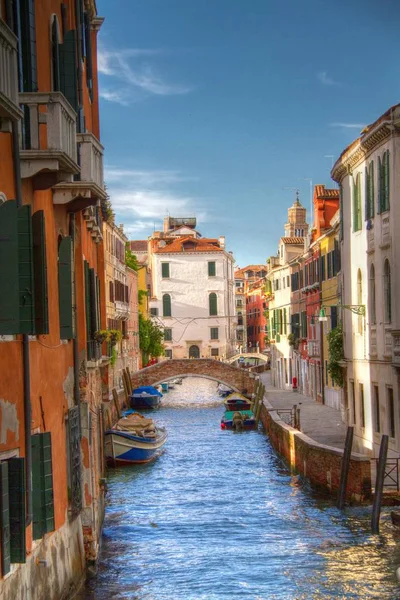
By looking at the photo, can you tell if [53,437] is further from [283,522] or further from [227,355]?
[227,355]

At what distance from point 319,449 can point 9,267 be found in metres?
15.9

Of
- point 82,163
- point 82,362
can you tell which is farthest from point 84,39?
point 82,362

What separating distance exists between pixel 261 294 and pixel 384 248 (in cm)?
7483

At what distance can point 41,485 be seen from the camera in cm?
943

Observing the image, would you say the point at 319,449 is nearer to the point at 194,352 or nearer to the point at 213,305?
the point at 194,352

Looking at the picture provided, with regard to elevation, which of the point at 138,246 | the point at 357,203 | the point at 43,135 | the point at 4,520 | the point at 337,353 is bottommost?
the point at 4,520

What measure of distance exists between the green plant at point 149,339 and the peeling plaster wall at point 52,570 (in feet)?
172

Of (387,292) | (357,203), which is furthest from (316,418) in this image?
(387,292)

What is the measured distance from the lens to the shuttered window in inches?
368

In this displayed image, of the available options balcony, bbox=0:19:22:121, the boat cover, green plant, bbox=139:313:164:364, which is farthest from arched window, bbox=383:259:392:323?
green plant, bbox=139:313:164:364

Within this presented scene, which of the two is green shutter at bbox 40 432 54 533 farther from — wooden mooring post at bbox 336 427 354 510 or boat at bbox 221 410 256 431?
boat at bbox 221 410 256 431

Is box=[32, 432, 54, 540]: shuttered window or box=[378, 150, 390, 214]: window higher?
box=[378, 150, 390, 214]: window

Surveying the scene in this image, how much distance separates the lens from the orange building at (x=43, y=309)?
8188 mm

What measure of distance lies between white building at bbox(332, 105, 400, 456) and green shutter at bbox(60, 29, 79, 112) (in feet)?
31.8
